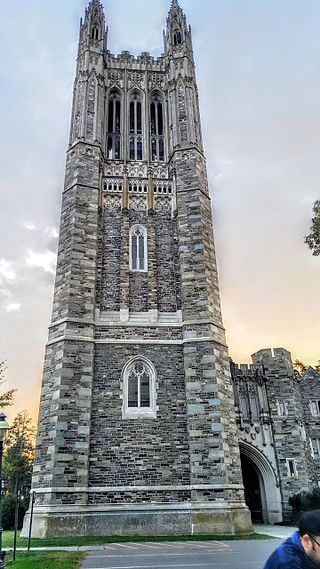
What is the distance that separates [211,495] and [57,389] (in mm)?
6383

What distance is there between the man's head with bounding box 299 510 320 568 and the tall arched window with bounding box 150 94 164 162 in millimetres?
22533

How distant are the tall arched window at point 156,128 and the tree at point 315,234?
1350 cm

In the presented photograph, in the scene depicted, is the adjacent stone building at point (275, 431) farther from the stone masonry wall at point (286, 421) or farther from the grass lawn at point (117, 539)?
the grass lawn at point (117, 539)

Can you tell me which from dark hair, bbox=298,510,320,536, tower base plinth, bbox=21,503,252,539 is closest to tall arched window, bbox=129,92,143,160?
tower base plinth, bbox=21,503,252,539

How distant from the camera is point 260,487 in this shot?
22.4 metres

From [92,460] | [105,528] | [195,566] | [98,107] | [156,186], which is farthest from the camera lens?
[98,107]

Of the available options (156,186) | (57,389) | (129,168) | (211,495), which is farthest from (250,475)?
(129,168)

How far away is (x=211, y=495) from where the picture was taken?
14789mm

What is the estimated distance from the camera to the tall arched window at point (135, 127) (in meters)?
24.1

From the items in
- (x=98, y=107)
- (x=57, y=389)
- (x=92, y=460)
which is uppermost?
(x=98, y=107)

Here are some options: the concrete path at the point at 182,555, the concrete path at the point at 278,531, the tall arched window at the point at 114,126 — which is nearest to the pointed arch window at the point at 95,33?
the tall arched window at the point at 114,126

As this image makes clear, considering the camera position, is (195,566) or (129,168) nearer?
(195,566)

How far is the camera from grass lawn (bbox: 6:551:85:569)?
8.42 meters

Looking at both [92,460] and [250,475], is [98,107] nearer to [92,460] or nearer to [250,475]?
[92,460]
